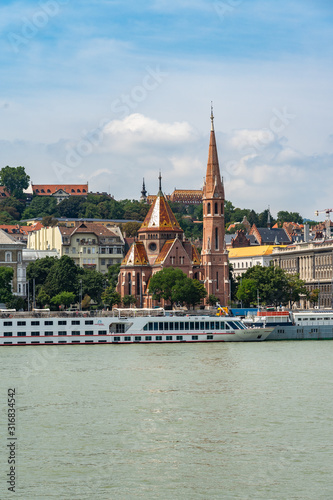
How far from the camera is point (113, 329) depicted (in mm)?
85250

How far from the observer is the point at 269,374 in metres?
56.7

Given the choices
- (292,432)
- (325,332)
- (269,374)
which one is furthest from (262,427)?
(325,332)

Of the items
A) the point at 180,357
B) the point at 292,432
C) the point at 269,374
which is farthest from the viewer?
the point at 180,357

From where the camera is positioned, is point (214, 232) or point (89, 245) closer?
point (214, 232)

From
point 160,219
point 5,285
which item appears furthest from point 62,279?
point 160,219

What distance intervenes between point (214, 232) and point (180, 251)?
23.6 feet

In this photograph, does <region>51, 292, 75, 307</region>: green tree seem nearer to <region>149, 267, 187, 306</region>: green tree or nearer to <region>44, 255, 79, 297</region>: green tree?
<region>44, 255, 79, 297</region>: green tree

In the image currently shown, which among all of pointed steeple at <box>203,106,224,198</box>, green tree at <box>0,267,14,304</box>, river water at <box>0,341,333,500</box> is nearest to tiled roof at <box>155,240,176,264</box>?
pointed steeple at <box>203,106,224,198</box>

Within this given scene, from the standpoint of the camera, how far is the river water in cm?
2998

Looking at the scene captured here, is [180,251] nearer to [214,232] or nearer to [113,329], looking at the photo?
[214,232]

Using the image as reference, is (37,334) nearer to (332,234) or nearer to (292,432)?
(292,432)

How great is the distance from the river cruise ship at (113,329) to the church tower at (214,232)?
184 feet

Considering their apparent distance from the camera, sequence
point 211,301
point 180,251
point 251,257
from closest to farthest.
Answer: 1. point 211,301
2. point 180,251
3. point 251,257

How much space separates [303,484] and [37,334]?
180 feet
